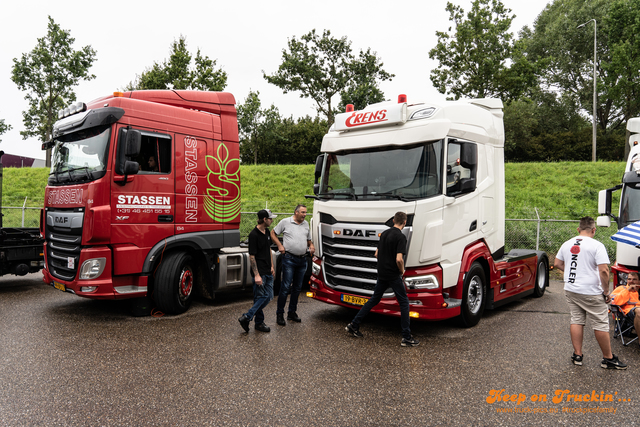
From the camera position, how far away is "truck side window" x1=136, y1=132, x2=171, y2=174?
6571mm

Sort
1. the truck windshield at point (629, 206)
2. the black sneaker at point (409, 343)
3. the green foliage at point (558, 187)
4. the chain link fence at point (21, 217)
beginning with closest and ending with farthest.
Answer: the black sneaker at point (409, 343) < the truck windshield at point (629, 206) < the green foliage at point (558, 187) < the chain link fence at point (21, 217)

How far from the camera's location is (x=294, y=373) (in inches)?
180

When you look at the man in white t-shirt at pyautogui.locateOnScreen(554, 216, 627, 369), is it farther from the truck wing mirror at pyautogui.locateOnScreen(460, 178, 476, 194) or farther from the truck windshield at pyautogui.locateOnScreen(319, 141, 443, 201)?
the truck windshield at pyautogui.locateOnScreen(319, 141, 443, 201)

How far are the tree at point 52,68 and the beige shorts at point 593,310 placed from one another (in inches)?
1252

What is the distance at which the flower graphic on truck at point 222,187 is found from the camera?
746 cm

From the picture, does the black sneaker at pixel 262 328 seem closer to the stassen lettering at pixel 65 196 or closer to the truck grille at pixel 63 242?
the truck grille at pixel 63 242

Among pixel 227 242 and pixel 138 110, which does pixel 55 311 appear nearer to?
pixel 227 242

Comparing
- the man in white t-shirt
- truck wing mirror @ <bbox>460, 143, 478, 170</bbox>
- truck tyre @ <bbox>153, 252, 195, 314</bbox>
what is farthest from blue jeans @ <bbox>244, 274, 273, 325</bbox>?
the man in white t-shirt

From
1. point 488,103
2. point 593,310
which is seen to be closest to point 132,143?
point 488,103

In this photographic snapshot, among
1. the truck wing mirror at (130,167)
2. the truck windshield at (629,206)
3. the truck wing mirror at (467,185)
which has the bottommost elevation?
the truck windshield at (629,206)

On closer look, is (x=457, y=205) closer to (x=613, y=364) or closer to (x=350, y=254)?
(x=350, y=254)

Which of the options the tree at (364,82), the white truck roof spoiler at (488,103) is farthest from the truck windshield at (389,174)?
the tree at (364,82)

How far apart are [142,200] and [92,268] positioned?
3.87ft

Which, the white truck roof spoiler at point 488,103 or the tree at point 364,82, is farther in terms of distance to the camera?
the tree at point 364,82
